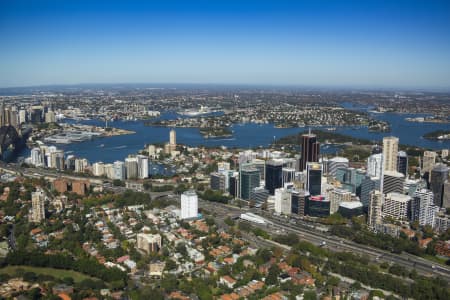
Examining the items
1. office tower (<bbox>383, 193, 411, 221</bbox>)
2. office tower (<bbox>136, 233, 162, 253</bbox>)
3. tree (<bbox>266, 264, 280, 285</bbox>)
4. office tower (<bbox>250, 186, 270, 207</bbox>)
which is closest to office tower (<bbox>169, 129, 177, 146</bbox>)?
office tower (<bbox>250, 186, 270, 207</bbox>)

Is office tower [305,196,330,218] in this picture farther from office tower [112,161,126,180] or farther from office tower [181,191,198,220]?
office tower [112,161,126,180]

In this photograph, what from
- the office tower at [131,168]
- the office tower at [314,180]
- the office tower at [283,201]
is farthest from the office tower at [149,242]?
the office tower at [131,168]

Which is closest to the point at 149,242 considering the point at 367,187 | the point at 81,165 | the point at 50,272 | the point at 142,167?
the point at 50,272

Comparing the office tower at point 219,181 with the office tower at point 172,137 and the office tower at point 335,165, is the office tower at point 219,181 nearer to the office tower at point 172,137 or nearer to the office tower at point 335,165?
the office tower at point 335,165

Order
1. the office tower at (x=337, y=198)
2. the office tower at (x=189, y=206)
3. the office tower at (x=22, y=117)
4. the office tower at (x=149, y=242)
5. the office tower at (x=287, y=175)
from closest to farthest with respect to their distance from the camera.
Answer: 1. the office tower at (x=149, y=242)
2. the office tower at (x=189, y=206)
3. the office tower at (x=337, y=198)
4. the office tower at (x=287, y=175)
5. the office tower at (x=22, y=117)

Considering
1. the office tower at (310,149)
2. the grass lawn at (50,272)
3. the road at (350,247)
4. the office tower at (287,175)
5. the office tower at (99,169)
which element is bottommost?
the road at (350,247)

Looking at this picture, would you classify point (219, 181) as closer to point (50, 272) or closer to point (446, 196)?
point (446, 196)

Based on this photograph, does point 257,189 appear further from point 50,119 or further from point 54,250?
point 50,119
